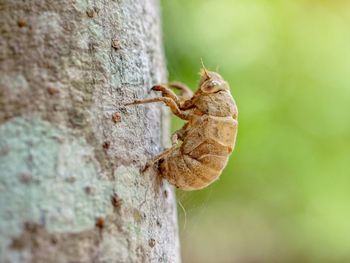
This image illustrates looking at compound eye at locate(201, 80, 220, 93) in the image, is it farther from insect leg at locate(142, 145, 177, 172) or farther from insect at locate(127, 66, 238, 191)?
insect leg at locate(142, 145, 177, 172)

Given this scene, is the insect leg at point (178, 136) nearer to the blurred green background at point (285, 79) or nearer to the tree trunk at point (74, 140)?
the tree trunk at point (74, 140)

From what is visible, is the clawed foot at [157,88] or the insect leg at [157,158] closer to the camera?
the insect leg at [157,158]

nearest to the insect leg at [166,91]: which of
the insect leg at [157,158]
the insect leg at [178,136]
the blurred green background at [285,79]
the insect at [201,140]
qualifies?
the insect at [201,140]

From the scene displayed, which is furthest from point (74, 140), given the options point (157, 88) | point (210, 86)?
point (210, 86)

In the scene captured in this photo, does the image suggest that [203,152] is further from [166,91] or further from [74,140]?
[74,140]

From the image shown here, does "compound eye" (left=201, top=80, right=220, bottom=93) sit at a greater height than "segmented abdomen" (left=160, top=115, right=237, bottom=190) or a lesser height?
greater

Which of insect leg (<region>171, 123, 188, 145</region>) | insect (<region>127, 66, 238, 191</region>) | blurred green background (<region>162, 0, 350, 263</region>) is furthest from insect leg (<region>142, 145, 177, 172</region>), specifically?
blurred green background (<region>162, 0, 350, 263</region>)

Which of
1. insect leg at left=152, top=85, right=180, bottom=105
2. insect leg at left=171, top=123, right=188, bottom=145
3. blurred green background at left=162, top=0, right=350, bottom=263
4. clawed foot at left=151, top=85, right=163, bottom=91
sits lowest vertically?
insect leg at left=171, top=123, right=188, bottom=145
